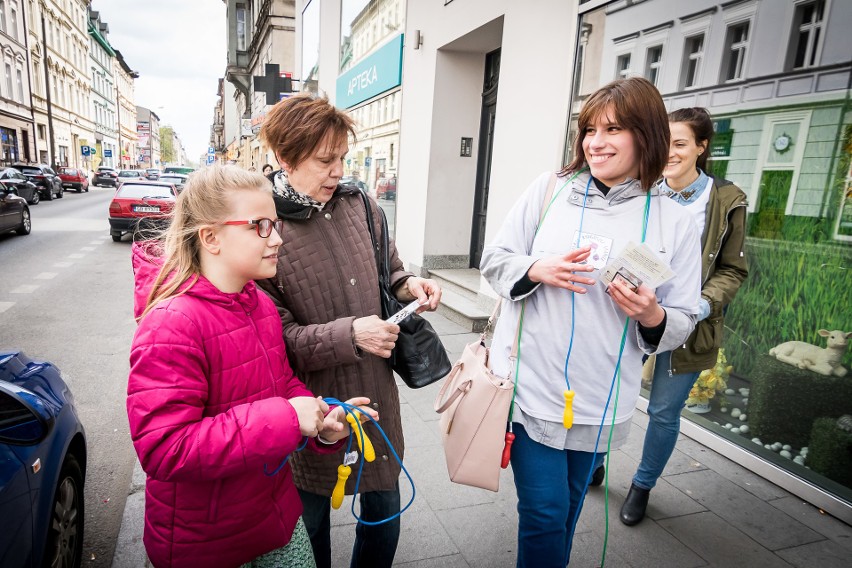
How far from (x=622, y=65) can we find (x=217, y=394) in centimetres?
441

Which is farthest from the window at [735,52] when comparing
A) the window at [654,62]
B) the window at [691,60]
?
the window at [654,62]

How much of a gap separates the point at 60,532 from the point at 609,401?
2.26 m

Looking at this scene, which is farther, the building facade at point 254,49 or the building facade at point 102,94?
the building facade at point 102,94

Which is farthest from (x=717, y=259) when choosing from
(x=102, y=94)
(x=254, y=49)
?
(x=102, y=94)

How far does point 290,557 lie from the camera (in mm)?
1528

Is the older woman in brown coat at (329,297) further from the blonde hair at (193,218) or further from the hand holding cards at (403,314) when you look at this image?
the blonde hair at (193,218)

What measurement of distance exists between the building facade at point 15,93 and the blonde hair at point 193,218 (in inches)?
1491

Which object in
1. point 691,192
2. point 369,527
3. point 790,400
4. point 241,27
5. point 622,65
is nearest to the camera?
point 369,527

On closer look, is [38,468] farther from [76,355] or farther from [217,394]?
[76,355]

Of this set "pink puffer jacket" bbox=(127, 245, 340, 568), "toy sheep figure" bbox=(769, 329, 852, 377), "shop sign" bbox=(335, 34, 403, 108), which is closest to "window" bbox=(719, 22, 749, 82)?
"toy sheep figure" bbox=(769, 329, 852, 377)

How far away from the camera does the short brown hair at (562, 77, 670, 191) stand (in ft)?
5.42

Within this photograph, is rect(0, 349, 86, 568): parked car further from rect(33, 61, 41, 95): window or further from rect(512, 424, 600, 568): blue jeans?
rect(33, 61, 41, 95): window

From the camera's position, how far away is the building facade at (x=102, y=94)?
187 ft

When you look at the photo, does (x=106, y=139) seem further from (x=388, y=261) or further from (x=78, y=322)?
(x=388, y=261)
